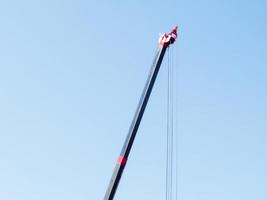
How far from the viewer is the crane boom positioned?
1510 inches

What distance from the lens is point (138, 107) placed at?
4253cm

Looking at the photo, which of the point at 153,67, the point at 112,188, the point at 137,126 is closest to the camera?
the point at 112,188

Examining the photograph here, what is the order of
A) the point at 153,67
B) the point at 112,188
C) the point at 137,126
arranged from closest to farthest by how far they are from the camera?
the point at 112,188 < the point at 137,126 < the point at 153,67

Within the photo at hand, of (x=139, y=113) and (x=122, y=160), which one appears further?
(x=139, y=113)

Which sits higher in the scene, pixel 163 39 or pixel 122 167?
pixel 163 39

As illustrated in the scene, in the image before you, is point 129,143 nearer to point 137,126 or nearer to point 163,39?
point 137,126

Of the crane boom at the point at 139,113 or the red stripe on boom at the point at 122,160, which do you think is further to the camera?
the red stripe on boom at the point at 122,160

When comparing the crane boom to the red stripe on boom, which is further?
the red stripe on boom

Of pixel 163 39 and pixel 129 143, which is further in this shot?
pixel 163 39

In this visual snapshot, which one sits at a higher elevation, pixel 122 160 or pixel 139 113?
pixel 139 113

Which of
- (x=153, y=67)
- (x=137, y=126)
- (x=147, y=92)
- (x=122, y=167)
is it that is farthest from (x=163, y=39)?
(x=122, y=167)

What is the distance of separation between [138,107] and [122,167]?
21.3 feet

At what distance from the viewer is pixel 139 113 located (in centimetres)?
4191

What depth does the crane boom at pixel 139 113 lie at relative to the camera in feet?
126
